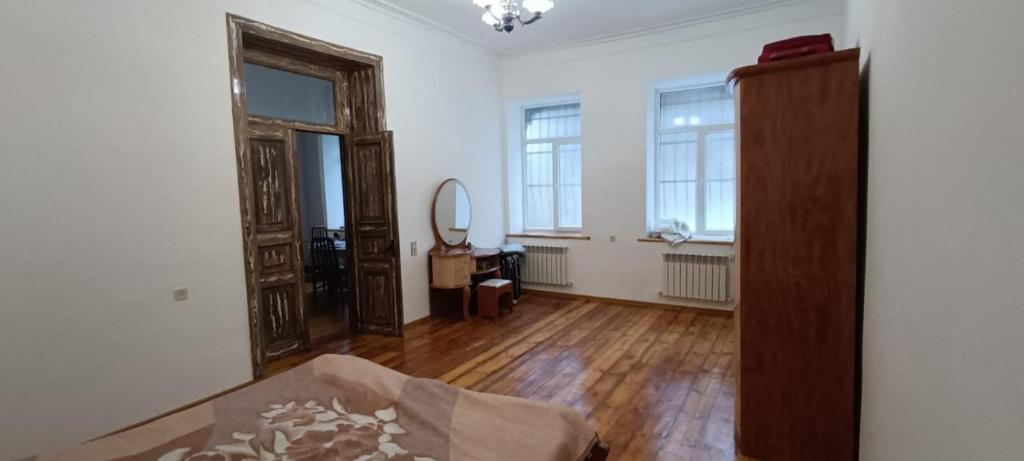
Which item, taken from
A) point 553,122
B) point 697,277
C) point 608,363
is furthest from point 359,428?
point 553,122

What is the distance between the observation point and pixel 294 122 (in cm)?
401

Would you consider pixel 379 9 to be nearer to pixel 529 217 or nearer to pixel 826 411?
pixel 529 217

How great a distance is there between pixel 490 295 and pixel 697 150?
9.53 feet

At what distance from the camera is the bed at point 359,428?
59.8 inches

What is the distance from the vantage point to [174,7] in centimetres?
300

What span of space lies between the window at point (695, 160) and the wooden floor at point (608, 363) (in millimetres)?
1151

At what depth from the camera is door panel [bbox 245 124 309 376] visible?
12.3 ft

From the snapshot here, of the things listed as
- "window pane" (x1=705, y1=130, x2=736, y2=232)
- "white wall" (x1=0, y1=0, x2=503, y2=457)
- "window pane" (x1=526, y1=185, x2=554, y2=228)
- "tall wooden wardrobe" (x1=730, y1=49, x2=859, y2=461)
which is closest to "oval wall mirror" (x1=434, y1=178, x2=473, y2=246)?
"window pane" (x1=526, y1=185, x2=554, y2=228)

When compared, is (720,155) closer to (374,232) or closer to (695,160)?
(695,160)

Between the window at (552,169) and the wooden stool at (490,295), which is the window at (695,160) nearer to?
the window at (552,169)

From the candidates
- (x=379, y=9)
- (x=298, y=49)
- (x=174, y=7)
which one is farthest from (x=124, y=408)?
(x=379, y=9)

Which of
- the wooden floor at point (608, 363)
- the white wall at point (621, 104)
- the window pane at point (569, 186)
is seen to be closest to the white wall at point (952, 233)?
the wooden floor at point (608, 363)

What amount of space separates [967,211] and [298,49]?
14.0 feet

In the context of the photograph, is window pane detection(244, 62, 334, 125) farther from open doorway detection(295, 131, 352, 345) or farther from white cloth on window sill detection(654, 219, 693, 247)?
white cloth on window sill detection(654, 219, 693, 247)
